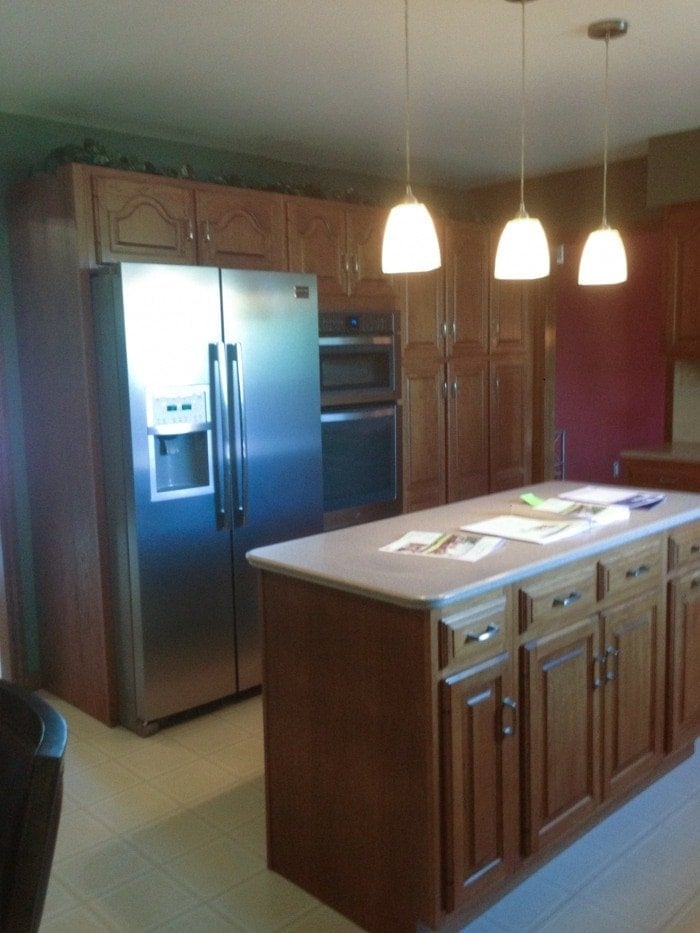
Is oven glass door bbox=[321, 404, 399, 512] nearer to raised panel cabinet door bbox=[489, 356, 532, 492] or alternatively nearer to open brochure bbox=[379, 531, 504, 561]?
raised panel cabinet door bbox=[489, 356, 532, 492]

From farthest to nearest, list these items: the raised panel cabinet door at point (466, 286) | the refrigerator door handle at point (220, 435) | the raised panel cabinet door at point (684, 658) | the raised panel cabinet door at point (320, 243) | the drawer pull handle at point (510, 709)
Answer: the raised panel cabinet door at point (466, 286) < the raised panel cabinet door at point (320, 243) < the refrigerator door handle at point (220, 435) < the raised panel cabinet door at point (684, 658) < the drawer pull handle at point (510, 709)

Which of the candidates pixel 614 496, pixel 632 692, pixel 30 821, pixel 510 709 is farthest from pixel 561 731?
pixel 30 821

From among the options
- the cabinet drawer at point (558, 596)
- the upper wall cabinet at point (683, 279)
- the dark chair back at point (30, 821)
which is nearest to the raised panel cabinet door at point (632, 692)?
the cabinet drawer at point (558, 596)

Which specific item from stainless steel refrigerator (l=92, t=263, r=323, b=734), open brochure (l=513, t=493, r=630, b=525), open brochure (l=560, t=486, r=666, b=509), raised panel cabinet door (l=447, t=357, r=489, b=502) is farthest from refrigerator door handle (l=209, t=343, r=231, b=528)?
raised panel cabinet door (l=447, t=357, r=489, b=502)

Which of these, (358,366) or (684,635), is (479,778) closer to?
(684,635)

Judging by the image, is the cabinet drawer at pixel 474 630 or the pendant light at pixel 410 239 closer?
the cabinet drawer at pixel 474 630

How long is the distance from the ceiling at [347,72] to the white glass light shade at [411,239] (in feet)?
2.53

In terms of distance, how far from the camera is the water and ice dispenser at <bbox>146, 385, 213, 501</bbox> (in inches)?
121

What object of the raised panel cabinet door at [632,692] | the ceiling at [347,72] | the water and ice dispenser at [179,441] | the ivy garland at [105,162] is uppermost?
the ceiling at [347,72]

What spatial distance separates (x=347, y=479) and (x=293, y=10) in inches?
77.6

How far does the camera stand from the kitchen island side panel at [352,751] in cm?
191

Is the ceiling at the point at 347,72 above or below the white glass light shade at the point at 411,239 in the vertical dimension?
above

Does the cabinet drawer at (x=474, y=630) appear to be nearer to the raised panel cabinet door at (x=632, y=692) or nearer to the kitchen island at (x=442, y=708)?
the kitchen island at (x=442, y=708)

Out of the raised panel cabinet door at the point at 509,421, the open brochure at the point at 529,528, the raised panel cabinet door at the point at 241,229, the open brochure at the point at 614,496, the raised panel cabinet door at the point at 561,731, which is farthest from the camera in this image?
the raised panel cabinet door at the point at 509,421
